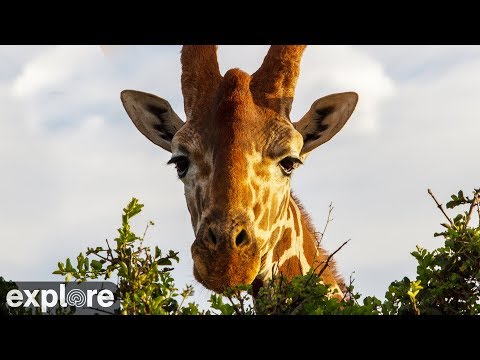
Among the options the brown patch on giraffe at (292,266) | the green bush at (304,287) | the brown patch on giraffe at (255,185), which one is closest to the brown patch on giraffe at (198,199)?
the brown patch on giraffe at (255,185)

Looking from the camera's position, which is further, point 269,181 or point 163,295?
point 269,181

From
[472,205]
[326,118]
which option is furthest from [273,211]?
[472,205]

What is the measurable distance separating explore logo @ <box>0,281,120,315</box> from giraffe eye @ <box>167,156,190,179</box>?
361 cm

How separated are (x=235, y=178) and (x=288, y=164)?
38.4 inches

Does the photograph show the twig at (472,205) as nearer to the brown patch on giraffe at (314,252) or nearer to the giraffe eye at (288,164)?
the giraffe eye at (288,164)

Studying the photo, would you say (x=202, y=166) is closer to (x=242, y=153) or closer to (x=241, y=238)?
(x=242, y=153)

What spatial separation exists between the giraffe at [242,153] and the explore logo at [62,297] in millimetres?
2682

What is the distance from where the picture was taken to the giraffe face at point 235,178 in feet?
22.5
